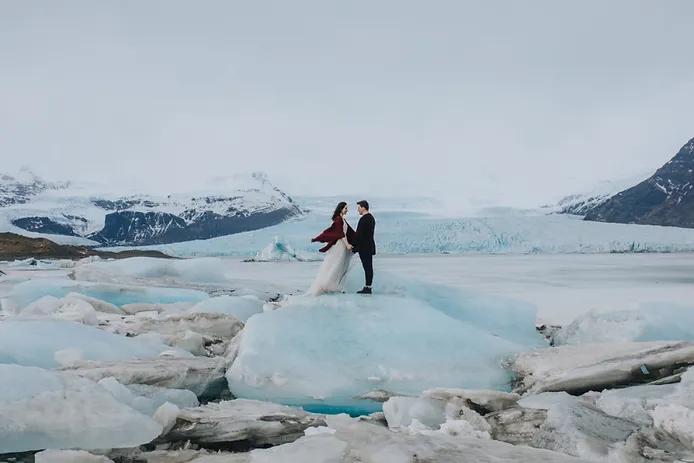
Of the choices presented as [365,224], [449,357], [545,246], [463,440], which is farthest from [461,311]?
[545,246]

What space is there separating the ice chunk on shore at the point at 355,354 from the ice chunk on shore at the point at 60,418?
5.37 feet

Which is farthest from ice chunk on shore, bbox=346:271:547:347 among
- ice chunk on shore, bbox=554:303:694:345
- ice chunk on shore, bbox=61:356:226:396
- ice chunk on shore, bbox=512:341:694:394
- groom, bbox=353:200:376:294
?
ice chunk on shore, bbox=61:356:226:396

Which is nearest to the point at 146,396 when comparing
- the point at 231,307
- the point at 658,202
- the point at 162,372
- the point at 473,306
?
the point at 162,372

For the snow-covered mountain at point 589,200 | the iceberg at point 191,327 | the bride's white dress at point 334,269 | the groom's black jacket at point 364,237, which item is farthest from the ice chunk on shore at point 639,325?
the snow-covered mountain at point 589,200

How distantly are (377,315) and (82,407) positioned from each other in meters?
2.83

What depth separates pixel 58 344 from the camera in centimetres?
440

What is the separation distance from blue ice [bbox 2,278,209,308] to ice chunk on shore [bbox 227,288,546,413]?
19.3ft

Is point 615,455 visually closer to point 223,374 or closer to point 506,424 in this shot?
point 506,424

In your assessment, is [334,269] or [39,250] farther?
[39,250]

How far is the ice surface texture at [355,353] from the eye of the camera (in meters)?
4.29

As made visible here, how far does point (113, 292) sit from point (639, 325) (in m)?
8.70

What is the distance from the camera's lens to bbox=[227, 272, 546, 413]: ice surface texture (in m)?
4.29

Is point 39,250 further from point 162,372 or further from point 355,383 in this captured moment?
point 355,383

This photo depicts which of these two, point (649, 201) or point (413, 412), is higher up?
point (649, 201)
